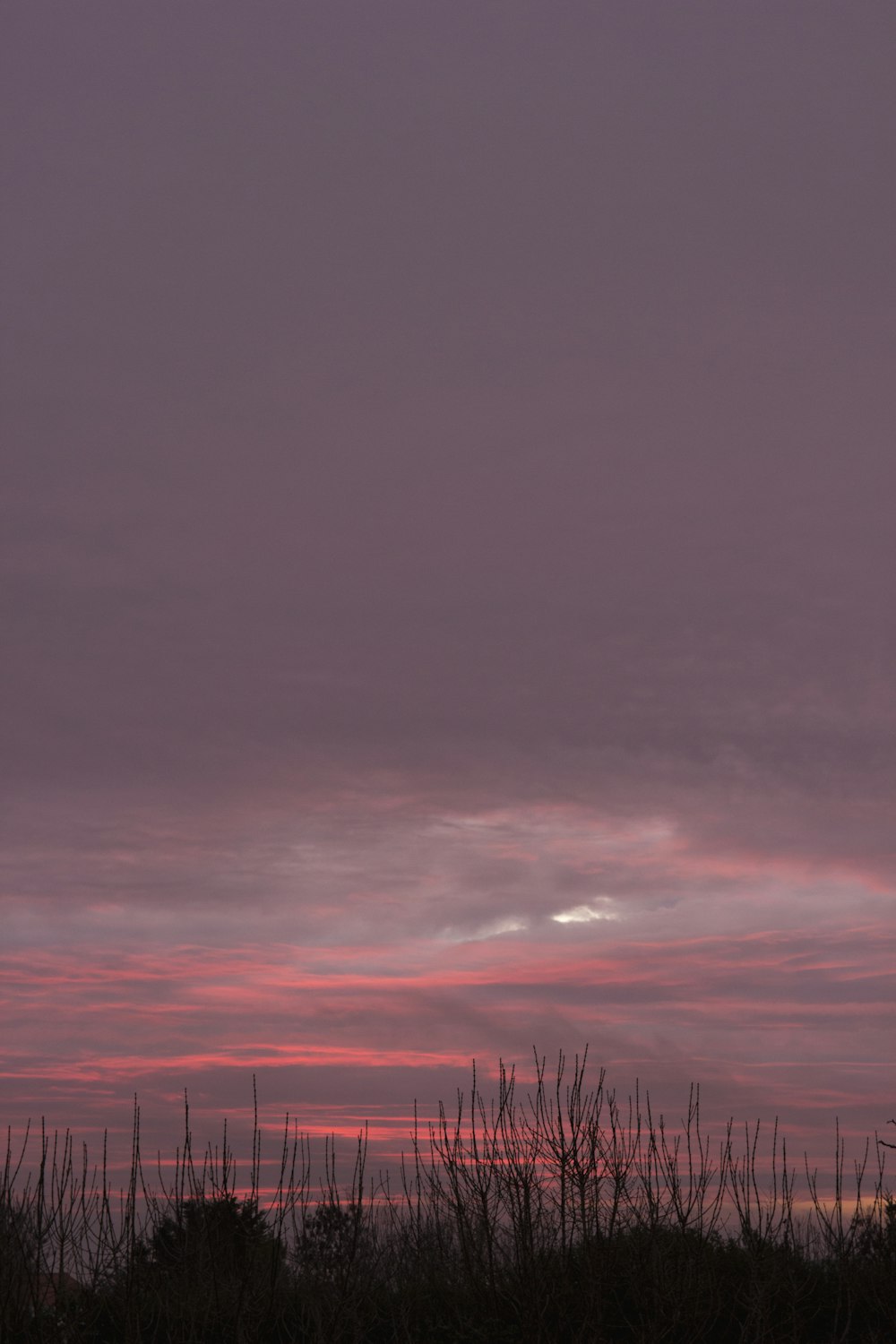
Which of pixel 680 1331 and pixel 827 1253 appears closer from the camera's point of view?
pixel 680 1331

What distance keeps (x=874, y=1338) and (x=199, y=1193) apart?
1450 centimetres

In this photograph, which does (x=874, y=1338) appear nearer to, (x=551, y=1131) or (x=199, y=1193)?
(x=551, y=1131)

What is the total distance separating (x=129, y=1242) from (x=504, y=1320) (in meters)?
10.7

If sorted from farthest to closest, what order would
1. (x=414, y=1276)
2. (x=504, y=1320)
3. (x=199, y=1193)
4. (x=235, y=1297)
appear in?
(x=414, y=1276) → (x=504, y=1320) → (x=235, y=1297) → (x=199, y=1193)

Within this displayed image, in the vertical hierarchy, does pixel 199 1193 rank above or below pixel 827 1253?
above

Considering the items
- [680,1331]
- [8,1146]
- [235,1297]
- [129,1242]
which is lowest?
[680,1331]

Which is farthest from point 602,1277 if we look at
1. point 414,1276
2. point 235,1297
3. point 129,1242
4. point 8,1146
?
point 8,1146

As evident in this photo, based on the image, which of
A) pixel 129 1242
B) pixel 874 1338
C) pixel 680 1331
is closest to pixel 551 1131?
pixel 680 1331

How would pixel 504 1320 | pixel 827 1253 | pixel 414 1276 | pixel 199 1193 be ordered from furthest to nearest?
1. pixel 827 1253
2. pixel 414 1276
3. pixel 504 1320
4. pixel 199 1193

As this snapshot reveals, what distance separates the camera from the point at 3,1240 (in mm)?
23219

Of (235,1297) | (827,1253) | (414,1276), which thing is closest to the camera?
(235,1297)

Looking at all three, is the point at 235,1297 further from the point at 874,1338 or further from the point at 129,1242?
the point at 874,1338

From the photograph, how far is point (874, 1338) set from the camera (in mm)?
25875

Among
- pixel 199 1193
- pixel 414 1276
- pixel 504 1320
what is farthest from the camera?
pixel 414 1276
